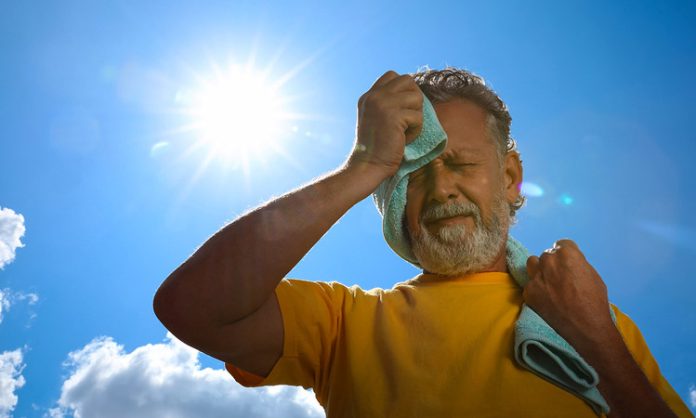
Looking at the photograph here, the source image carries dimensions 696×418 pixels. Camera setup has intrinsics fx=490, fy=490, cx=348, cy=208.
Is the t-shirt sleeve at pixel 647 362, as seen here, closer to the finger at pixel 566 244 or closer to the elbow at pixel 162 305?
the finger at pixel 566 244

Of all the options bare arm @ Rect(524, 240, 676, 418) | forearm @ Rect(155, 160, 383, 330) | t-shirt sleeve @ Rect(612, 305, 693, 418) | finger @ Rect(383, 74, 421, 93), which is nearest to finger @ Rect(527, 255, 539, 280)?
bare arm @ Rect(524, 240, 676, 418)

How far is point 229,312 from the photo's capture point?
5.09 feet

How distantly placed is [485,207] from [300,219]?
1243mm

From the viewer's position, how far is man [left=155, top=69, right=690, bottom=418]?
5.10ft

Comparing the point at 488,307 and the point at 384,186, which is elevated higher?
the point at 384,186

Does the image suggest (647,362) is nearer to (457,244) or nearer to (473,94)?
(457,244)

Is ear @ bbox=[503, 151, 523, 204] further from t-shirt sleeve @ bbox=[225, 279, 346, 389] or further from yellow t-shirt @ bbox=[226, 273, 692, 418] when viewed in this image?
t-shirt sleeve @ bbox=[225, 279, 346, 389]

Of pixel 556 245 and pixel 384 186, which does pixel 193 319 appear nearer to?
pixel 384 186

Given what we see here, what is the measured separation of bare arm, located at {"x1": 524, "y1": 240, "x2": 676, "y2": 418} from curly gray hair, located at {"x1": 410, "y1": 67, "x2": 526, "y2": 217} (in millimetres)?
753

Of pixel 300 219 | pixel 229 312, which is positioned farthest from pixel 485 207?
pixel 229 312

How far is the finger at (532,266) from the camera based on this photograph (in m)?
2.27

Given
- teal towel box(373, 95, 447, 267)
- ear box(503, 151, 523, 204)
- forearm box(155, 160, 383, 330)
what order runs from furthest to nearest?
ear box(503, 151, 523, 204) < teal towel box(373, 95, 447, 267) < forearm box(155, 160, 383, 330)

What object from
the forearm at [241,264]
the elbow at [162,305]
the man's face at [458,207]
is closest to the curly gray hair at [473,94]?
the man's face at [458,207]

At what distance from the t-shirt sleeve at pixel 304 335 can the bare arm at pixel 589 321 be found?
893mm
